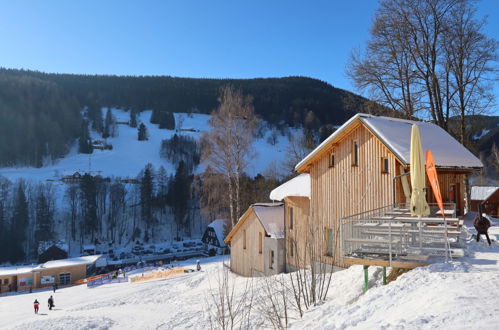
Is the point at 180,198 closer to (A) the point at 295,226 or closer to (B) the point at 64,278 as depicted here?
(B) the point at 64,278

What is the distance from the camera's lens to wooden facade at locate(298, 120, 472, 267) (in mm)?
12750

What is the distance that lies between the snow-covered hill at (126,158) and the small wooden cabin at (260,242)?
43.3 metres

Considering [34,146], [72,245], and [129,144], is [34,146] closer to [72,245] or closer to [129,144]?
[129,144]

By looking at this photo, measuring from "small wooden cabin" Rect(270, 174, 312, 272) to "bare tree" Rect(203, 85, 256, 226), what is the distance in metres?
5.22

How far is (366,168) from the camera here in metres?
13.4

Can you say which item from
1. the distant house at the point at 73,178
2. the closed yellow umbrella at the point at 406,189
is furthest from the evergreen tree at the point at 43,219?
the closed yellow umbrella at the point at 406,189

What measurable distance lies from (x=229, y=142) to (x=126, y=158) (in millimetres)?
73994

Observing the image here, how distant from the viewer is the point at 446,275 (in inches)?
277

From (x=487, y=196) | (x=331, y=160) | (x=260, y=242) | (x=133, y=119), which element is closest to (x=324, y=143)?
(x=331, y=160)

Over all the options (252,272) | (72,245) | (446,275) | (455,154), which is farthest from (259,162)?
(446,275)

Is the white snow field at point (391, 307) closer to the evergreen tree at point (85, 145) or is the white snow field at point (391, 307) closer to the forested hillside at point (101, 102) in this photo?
the forested hillside at point (101, 102)

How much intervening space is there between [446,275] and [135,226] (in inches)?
2643

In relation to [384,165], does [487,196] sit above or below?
below

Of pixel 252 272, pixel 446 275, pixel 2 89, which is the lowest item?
pixel 252 272
